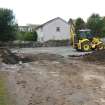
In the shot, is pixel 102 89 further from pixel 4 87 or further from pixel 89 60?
pixel 89 60

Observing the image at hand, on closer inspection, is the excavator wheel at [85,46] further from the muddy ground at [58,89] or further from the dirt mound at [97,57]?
the muddy ground at [58,89]

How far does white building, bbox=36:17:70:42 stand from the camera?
87812 millimetres

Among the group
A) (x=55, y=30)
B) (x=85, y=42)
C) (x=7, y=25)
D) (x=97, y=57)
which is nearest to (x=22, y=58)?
(x=97, y=57)

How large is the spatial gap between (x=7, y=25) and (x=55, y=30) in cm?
1796

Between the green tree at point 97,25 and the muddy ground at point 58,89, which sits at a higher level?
the green tree at point 97,25

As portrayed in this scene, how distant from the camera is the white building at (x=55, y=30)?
87812 millimetres

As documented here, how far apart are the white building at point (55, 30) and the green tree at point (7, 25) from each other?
15.5 meters

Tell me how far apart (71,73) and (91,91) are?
665cm

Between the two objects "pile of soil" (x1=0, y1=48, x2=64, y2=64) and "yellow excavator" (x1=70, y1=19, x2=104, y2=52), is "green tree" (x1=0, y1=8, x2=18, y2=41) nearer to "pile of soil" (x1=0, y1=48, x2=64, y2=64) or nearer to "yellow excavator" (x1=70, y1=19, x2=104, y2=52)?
"yellow excavator" (x1=70, y1=19, x2=104, y2=52)

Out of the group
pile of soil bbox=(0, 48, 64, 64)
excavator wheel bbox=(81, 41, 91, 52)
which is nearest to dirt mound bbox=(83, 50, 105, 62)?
pile of soil bbox=(0, 48, 64, 64)

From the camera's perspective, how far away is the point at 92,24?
88.7 m

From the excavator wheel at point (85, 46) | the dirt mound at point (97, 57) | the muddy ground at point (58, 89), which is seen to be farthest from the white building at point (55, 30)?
the muddy ground at point (58, 89)

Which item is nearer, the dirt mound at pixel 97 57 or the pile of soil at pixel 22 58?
the dirt mound at pixel 97 57

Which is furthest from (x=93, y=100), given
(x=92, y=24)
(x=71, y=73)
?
(x=92, y=24)
